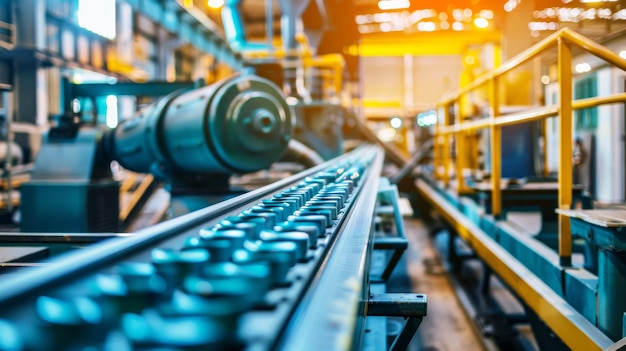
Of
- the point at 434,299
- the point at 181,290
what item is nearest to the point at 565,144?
the point at 181,290

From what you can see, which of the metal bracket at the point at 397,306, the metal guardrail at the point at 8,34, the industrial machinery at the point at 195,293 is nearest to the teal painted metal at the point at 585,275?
the metal bracket at the point at 397,306

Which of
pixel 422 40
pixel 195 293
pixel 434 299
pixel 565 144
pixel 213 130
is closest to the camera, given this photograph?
pixel 195 293

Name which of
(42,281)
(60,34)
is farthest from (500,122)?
(60,34)

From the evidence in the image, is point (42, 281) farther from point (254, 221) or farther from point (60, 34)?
point (60, 34)

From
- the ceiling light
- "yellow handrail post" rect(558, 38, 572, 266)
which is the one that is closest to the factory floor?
"yellow handrail post" rect(558, 38, 572, 266)

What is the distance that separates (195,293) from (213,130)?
81.5 inches

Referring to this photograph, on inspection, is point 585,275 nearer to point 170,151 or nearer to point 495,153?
point 495,153

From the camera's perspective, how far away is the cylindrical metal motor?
2715mm

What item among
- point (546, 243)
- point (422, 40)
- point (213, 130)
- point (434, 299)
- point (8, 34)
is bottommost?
point (434, 299)

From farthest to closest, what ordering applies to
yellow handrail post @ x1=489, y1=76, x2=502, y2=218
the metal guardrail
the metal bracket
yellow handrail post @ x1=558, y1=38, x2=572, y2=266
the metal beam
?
the metal beam
the metal guardrail
yellow handrail post @ x1=489, y1=76, x2=502, y2=218
yellow handrail post @ x1=558, y1=38, x2=572, y2=266
the metal bracket

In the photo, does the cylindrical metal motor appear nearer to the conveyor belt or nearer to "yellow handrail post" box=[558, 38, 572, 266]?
"yellow handrail post" box=[558, 38, 572, 266]

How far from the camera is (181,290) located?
0.72m

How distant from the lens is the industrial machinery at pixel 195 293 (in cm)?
57

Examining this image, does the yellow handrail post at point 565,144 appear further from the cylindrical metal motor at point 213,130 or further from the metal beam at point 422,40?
the metal beam at point 422,40
